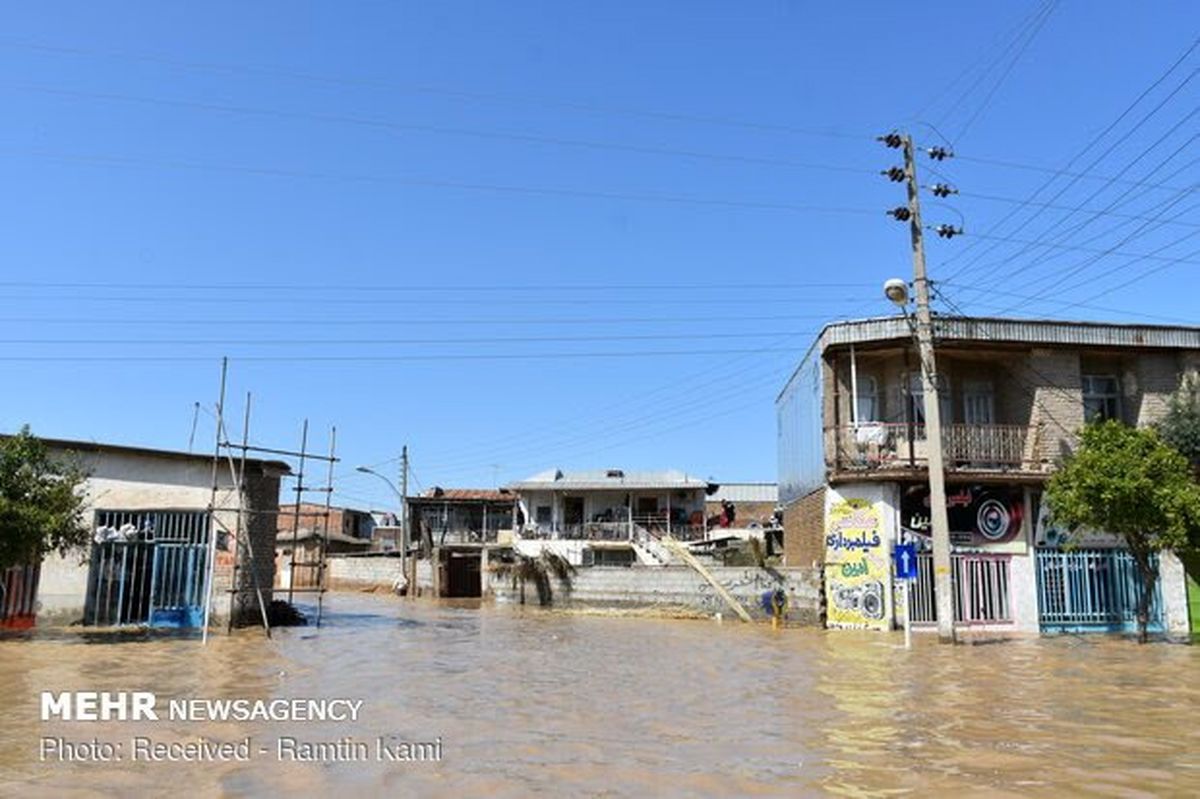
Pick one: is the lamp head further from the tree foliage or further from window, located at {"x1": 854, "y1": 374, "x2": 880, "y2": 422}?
the tree foliage

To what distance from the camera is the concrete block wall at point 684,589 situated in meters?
26.1

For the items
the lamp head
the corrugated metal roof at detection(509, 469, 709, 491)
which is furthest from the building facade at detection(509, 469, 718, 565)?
the lamp head

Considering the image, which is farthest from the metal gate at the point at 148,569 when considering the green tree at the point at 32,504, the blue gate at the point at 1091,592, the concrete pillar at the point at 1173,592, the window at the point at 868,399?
the concrete pillar at the point at 1173,592

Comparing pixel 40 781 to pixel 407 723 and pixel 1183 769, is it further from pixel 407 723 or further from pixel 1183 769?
pixel 1183 769

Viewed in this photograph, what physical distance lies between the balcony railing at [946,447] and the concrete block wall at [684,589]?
348 cm

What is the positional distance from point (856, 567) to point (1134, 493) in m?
6.99

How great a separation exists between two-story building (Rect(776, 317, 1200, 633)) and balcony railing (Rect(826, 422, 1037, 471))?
37 millimetres

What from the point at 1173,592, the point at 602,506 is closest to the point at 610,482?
the point at 602,506

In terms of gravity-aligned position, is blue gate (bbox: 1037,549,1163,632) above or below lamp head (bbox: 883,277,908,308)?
below

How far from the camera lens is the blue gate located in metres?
23.5

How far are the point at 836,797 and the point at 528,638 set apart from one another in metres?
16.9

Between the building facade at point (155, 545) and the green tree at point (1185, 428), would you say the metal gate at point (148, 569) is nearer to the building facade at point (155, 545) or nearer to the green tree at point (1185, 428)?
the building facade at point (155, 545)

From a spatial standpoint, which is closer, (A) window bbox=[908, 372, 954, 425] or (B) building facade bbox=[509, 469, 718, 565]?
(A) window bbox=[908, 372, 954, 425]

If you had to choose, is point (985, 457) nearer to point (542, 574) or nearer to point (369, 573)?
point (542, 574)
